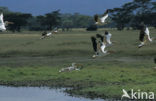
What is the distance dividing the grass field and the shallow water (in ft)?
2.26

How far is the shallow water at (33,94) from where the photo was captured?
23.3m

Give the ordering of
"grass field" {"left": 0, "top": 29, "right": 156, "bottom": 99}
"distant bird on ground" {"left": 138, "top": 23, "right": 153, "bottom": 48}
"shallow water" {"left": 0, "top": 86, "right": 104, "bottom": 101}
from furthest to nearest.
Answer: "grass field" {"left": 0, "top": 29, "right": 156, "bottom": 99} → "shallow water" {"left": 0, "top": 86, "right": 104, "bottom": 101} → "distant bird on ground" {"left": 138, "top": 23, "right": 153, "bottom": 48}

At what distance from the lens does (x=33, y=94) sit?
24375 mm

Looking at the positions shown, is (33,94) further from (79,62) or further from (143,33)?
(79,62)

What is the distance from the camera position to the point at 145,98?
20.8 m

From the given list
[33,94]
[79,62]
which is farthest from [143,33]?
[79,62]

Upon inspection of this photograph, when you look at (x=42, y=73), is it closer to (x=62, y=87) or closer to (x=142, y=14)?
(x=62, y=87)

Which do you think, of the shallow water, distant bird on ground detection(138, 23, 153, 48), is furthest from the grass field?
distant bird on ground detection(138, 23, 153, 48)

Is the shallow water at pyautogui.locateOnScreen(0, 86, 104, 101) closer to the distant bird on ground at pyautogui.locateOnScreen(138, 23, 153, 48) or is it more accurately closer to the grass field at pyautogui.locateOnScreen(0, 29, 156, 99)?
the grass field at pyautogui.locateOnScreen(0, 29, 156, 99)

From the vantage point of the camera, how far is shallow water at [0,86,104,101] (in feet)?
76.4

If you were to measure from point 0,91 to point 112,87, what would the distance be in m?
5.56

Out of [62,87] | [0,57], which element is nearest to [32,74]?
[62,87]

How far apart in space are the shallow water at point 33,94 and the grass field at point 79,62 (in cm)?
69

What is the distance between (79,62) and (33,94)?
995 centimetres
